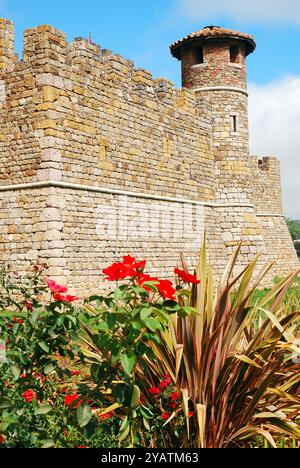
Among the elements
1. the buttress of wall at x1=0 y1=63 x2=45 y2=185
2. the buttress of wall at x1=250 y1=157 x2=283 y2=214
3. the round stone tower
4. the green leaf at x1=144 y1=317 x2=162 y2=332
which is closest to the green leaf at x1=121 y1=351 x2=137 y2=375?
the green leaf at x1=144 y1=317 x2=162 y2=332

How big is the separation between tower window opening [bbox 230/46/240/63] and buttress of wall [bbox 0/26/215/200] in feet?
8.05

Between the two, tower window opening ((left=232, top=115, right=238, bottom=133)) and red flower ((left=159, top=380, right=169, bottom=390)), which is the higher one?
tower window opening ((left=232, top=115, right=238, bottom=133))

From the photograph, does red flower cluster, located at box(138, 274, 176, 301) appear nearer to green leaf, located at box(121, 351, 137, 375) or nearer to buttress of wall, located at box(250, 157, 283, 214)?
green leaf, located at box(121, 351, 137, 375)

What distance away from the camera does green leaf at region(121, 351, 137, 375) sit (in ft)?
10.3

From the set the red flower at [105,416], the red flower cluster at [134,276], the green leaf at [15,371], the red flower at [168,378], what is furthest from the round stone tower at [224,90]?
the green leaf at [15,371]

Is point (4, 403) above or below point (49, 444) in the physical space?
above

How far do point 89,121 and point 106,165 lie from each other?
3.20 ft

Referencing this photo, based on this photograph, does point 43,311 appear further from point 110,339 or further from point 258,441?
point 258,441

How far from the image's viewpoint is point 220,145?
16812mm

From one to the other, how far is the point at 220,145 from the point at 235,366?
13.0 m

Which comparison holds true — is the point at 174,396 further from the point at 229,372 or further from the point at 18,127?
the point at 18,127

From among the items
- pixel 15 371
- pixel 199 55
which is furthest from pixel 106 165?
pixel 15 371

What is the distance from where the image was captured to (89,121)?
1197 centimetres

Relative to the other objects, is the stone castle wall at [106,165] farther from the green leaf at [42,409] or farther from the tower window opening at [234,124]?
the green leaf at [42,409]
